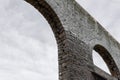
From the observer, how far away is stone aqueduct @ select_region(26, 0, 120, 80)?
6176mm

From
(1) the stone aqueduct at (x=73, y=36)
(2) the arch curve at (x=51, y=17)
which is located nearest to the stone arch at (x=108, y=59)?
(1) the stone aqueduct at (x=73, y=36)

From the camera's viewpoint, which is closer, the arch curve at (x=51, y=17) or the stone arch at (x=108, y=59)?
the arch curve at (x=51, y=17)

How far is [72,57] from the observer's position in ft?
20.5

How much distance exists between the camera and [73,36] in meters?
6.66

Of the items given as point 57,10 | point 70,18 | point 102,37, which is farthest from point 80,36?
point 102,37

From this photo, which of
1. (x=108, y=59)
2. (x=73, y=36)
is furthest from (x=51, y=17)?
(x=108, y=59)

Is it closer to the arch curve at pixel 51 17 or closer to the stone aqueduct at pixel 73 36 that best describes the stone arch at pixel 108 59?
the stone aqueduct at pixel 73 36

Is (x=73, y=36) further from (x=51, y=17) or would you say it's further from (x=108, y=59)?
(x=108, y=59)

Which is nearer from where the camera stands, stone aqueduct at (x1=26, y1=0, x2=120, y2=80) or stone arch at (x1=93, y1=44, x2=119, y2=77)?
stone aqueduct at (x1=26, y1=0, x2=120, y2=80)

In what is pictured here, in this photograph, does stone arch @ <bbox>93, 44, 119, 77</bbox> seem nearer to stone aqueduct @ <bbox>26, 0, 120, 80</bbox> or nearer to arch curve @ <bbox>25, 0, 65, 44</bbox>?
stone aqueduct @ <bbox>26, 0, 120, 80</bbox>

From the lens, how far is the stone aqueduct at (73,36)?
20.3 ft

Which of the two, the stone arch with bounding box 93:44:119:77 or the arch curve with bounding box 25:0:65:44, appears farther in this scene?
the stone arch with bounding box 93:44:119:77

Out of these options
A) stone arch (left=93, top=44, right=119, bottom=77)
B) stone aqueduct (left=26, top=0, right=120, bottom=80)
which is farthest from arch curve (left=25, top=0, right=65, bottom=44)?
stone arch (left=93, top=44, right=119, bottom=77)

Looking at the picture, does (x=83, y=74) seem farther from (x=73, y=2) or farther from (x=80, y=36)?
(x=73, y=2)
